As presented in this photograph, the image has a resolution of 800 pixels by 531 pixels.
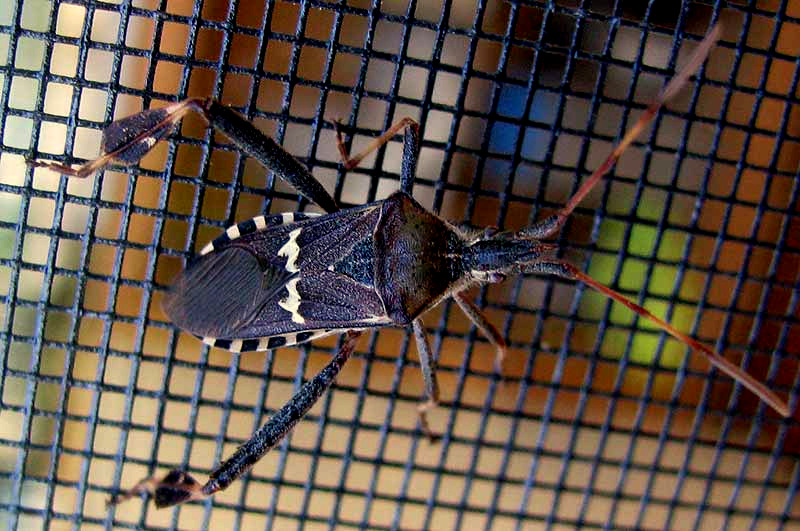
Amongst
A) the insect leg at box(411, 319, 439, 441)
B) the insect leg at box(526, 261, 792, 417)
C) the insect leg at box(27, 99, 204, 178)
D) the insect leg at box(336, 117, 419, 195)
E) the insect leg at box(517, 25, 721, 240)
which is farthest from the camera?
the insect leg at box(411, 319, 439, 441)

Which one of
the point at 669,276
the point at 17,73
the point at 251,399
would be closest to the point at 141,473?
the point at 251,399

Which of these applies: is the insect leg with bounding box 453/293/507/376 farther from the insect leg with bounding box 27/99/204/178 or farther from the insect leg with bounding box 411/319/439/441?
the insect leg with bounding box 27/99/204/178

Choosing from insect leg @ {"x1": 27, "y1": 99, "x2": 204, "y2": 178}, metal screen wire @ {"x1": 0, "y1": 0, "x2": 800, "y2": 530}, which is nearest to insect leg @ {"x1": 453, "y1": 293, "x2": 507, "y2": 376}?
metal screen wire @ {"x1": 0, "y1": 0, "x2": 800, "y2": 530}

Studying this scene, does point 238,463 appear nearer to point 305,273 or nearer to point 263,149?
point 305,273

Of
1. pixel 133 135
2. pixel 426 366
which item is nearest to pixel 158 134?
pixel 133 135

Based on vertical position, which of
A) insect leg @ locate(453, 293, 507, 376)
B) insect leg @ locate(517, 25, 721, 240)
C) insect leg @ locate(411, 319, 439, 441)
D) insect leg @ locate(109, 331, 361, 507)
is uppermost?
insect leg @ locate(517, 25, 721, 240)

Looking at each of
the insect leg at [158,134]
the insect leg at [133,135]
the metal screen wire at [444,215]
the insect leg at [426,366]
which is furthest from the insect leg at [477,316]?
the insect leg at [133,135]

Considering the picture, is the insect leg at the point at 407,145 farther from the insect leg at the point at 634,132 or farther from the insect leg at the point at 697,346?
the insect leg at the point at 697,346
